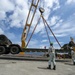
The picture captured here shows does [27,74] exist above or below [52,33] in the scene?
below

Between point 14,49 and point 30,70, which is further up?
point 14,49

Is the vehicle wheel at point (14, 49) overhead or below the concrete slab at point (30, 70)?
overhead

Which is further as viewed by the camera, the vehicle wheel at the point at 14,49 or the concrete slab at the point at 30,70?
the vehicle wheel at the point at 14,49

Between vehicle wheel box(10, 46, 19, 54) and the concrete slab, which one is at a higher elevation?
vehicle wheel box(10, 46, 19, 54)

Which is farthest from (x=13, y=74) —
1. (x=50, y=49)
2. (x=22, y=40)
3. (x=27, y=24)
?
(x=27, y=24)

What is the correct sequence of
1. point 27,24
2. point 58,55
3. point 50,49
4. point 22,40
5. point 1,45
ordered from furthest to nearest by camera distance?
point 27,24, point 22,40, point 58,55, point 1,45, point 50,49

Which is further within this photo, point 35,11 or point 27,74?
point 35,11

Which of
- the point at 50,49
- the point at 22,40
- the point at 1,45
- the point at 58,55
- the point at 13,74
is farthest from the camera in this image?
the point at 22,40

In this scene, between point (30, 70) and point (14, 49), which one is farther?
point (14, 49)

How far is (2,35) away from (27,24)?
22.5 metres

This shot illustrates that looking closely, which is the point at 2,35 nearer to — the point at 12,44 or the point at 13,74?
the point at 12,44

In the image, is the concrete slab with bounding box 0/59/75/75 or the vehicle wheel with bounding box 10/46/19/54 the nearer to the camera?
the concrete slab with bounding box 0/59/75/75

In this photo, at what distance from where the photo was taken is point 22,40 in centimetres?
4356

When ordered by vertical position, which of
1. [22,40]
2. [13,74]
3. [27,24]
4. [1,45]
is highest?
[27,24]
